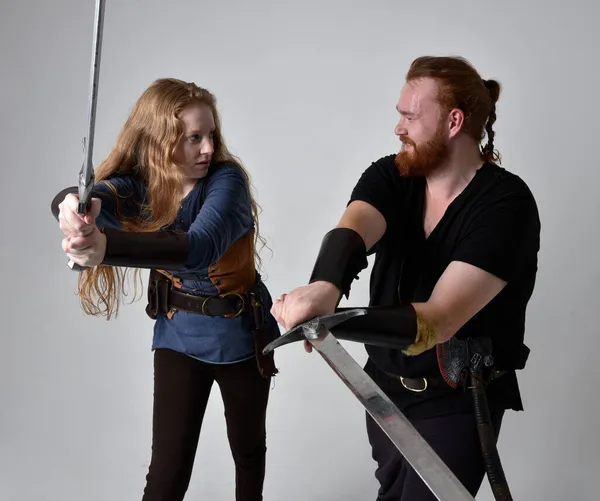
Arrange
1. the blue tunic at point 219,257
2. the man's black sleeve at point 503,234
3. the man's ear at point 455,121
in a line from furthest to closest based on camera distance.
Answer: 1. the blue tunic at point 219,257
2. the man's ear at point 455,121
3. the man's black sleeve at point 503,234

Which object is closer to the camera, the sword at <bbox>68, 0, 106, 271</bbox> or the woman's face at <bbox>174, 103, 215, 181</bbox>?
the sword at <bbox>68, 0, 106, 271</bbox>

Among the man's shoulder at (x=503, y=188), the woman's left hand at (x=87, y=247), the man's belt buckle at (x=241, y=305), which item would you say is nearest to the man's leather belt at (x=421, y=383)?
the man's shoulder at (x=503, y=188)

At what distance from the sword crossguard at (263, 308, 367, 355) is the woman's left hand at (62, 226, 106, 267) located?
0.51m

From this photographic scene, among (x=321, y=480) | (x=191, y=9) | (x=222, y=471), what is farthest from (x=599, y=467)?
(x=191, y=9)

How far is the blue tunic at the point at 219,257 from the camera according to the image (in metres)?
2.31

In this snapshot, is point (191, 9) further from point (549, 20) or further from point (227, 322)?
point (227, 322)

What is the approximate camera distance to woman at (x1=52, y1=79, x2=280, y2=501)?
2371 millimetres

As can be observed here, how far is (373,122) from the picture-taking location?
3680 mm

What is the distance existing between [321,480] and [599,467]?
0.98 meters

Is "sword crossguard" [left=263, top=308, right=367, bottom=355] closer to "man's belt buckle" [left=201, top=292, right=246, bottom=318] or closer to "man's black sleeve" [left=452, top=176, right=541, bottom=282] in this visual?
"man's black sleeve" [left=452, top=176, right=541, bottom=282]

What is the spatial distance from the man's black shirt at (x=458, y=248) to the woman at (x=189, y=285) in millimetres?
397

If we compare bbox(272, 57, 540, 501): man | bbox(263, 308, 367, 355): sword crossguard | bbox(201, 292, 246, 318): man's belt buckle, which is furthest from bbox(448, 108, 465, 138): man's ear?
bbox(201, 292, 246, 318): man's belt buckle

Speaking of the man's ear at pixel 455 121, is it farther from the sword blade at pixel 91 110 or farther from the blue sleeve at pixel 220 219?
the sword blade at pixel 91 110

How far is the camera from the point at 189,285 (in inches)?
97.4
